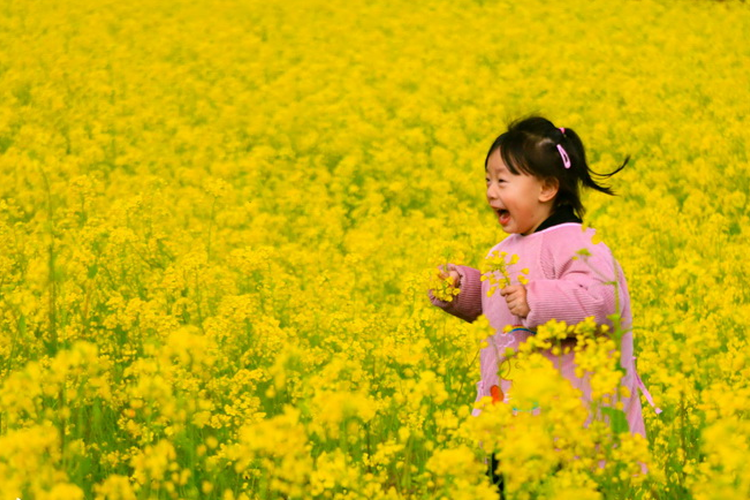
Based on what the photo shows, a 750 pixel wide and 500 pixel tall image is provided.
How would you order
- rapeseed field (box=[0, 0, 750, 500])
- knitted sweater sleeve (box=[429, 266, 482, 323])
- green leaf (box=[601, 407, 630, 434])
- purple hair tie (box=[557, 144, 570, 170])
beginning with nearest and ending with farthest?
green leaf (box=[601, 407, 630, 434]) < rapeseed field (box=[0, 0, 750, 500]) < purple hair tie (box=[557, 144, 570, 170]) < knitted sweater sleeve (box=[429, 266, 482, 323])

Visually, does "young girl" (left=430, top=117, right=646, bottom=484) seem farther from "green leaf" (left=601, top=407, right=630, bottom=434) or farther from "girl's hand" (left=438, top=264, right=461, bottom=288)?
"green leaf" (left=601, top=407, right=630, bottom=434)

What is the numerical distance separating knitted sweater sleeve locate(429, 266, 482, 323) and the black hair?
0.32m

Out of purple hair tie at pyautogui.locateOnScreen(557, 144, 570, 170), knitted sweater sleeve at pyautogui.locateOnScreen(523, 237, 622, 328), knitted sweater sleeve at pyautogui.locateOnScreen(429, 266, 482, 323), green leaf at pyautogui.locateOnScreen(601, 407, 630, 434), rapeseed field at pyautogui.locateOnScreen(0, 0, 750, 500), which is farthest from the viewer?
knitted sweater sleeve at pyautogui.locateOnScreen(429, 266, 482, 323)

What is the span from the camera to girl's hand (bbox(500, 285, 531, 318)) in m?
2.52

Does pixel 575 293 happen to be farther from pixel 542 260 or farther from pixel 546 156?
pixel 546 156

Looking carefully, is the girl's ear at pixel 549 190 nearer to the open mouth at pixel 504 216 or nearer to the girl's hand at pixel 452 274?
the open mouth at pixel 504 216

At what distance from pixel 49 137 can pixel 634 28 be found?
27.0 feet

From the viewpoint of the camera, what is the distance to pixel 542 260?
271 centimetres

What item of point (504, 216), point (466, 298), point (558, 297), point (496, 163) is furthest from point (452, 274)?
point (558, 297)

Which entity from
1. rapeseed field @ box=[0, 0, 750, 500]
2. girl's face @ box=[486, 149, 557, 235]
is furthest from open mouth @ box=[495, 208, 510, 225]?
rapeseed field @ box=[0, 0, 750, 500]

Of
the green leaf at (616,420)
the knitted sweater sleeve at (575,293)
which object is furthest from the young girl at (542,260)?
the green leaf at (616,420)

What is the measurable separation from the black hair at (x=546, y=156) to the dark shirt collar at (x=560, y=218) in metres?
0.02

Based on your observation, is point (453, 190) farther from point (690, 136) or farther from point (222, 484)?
point (222, 484)

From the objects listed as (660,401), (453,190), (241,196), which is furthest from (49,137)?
(660,401)
